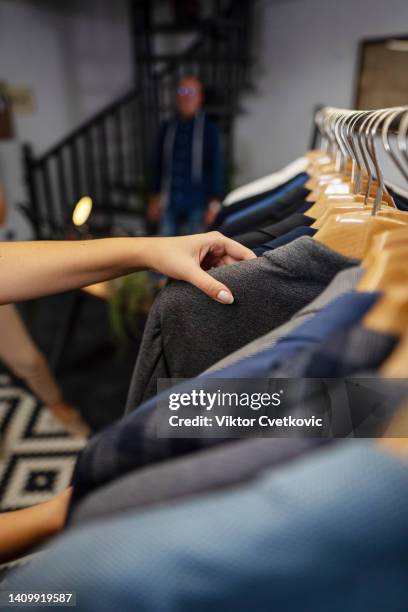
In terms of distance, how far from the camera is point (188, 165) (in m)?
2.71

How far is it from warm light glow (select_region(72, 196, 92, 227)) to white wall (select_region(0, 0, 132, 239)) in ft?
8.61

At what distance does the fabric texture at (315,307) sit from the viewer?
1.52 feet

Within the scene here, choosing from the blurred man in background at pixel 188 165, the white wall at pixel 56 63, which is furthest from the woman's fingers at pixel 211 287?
the white wall at pixel 56 63

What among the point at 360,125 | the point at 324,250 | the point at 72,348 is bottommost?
the point at 72,348

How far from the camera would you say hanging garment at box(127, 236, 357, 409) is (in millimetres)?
633

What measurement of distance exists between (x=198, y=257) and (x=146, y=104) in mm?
3236

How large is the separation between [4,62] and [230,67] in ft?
5.63

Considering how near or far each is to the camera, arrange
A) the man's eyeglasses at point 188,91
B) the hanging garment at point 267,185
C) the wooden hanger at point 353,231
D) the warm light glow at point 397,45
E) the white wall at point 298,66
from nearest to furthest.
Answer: the wooden hanger at point 353,231, the hanging garment at point 267,185, the man's eyeglasses at point 188,91, the warm light glow at point 397,45, the white wall at point 298,66

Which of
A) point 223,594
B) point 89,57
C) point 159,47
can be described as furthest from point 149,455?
point 159,47

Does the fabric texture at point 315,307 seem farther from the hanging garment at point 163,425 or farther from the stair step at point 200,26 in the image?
the stair step at point 200,26

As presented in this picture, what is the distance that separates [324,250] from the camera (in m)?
0.59

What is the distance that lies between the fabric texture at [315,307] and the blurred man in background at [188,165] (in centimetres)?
214

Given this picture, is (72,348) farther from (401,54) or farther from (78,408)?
(401,54)

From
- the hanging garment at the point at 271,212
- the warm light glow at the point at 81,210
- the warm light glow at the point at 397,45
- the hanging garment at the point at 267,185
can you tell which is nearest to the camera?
the hanging garment at the point at 271,212
